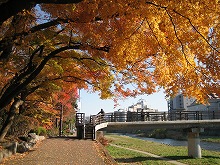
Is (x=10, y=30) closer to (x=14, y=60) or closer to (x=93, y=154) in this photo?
(x=14, y=60)

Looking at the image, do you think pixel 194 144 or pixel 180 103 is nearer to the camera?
pixel 194 144

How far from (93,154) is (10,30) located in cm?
796

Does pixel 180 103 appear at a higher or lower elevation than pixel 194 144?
higher

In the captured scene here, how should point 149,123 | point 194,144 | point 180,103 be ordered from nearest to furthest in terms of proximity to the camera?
point 149,123
point 194,144
point 180,103

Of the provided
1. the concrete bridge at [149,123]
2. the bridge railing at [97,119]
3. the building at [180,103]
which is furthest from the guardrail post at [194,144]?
the building at [180,103]

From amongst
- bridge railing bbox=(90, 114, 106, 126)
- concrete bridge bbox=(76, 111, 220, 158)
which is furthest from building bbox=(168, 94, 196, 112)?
bridge railing bbox=(90, 114, 106, 126)

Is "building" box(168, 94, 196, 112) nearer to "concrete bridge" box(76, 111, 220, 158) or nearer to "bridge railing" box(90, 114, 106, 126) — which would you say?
"concrete bridge" box(76, 111, 220, 158)

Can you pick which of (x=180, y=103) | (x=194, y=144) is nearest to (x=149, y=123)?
(x=194, y=144)

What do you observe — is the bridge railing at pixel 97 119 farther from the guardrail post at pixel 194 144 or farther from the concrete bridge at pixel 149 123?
the guardrail post at pixel 194 144

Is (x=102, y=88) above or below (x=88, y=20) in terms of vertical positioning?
below

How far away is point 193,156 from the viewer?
28547 mm

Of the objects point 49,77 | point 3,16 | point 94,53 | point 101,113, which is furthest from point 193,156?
point 3,16

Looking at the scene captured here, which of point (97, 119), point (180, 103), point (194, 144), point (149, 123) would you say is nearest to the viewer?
point (97, 119)

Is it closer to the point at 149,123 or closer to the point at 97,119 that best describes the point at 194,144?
the point at 149,123
